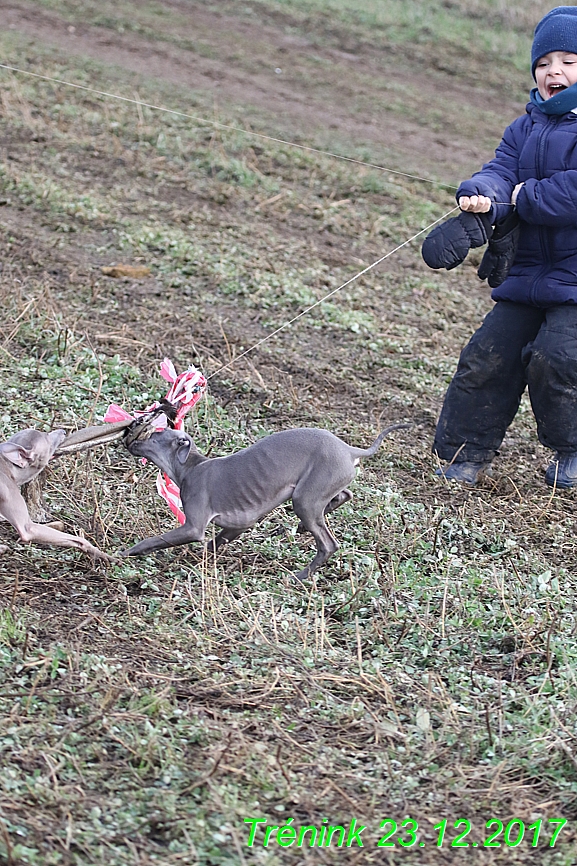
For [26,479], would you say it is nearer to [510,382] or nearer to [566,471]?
[510,382]

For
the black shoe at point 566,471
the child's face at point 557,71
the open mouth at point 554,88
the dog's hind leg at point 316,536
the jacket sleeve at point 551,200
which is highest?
the child's face at point 557,71

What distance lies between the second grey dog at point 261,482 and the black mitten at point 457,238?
4.19 ft

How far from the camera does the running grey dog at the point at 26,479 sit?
3812mm

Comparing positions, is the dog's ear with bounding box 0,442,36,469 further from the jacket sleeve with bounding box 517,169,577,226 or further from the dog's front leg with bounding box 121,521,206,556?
the jacket sleeve with bounding box 517,169,577,226

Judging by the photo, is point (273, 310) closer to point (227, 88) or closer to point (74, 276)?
point (74, 276)

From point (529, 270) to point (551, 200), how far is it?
43cm

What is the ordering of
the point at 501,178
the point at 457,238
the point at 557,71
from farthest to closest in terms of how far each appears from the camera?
the point at 501,178
the point at 557,71
the point at 457,238

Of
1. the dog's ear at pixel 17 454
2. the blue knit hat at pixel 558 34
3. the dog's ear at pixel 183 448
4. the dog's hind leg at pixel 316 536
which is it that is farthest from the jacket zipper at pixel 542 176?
the dog's ear at pixel 17 454

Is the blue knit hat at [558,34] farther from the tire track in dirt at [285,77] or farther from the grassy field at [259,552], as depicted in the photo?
the tire track in dirt at [285,77]

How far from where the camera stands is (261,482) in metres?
4.04

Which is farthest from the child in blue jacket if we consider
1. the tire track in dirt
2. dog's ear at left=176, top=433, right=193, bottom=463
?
the tire track in dirt

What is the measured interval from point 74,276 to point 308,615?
3.96 metres

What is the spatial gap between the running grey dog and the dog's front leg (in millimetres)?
136

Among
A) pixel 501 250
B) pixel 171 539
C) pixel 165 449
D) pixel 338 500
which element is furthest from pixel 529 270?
pixel 171 539
